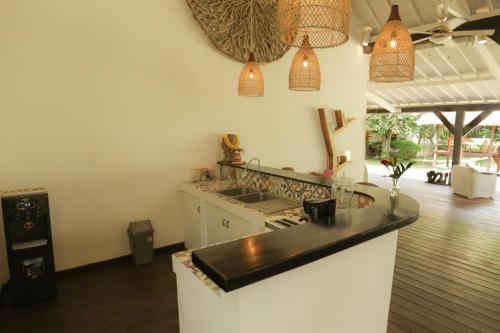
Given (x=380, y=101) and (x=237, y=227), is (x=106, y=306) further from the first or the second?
(x=380, y=101)

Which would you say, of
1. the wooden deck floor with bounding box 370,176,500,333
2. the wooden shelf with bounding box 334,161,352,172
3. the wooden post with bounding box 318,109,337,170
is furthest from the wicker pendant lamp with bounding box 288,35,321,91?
the wooden shelf with bounding box 334,161,352,172

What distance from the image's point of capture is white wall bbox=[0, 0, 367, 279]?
2.61m

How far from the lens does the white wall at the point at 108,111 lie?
261 cm

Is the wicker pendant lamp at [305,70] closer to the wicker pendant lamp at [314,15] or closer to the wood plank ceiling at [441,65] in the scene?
the wicker pendant lamp at [314,15]

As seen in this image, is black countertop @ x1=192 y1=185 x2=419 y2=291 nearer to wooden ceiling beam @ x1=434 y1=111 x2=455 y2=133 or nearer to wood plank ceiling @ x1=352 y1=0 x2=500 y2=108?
wood plank ceiling @ x1=352 y1=0 x2=500 y2=108

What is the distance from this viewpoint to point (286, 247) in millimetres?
1151

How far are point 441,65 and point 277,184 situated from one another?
6.45 metres

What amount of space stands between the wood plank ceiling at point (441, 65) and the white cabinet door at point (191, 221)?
383 cm

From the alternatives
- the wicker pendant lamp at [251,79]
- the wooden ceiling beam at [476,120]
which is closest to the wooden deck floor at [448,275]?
the wicker pendant lamp at [251,79]

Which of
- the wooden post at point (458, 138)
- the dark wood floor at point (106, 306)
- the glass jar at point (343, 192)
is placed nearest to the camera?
the glass jar at point (343, 192)

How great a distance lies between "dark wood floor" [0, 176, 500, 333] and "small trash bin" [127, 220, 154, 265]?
0.31 feet

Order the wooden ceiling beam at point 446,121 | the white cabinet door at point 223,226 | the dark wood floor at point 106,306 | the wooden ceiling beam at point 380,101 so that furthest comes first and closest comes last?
1. the wooden ceiling beam at point 380,101
2. the wooden ceiling beam at point 446,121
3. the white cabinet door at point 223,226
4. the dark wood floor at point 106,306

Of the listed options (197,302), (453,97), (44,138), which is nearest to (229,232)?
(197,302)

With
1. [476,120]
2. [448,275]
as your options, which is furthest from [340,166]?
[476,120]
